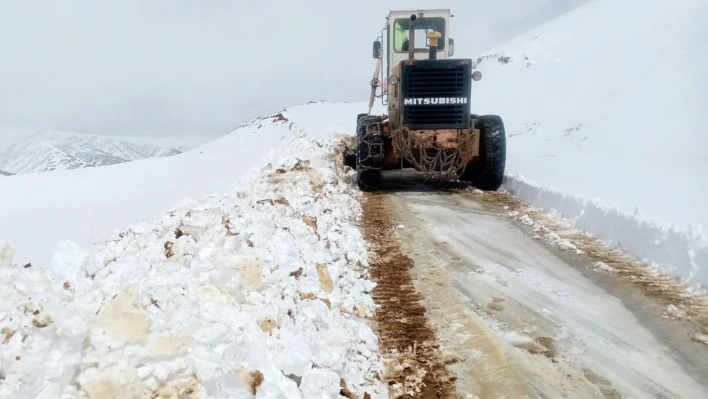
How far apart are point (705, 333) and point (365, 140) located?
605cm

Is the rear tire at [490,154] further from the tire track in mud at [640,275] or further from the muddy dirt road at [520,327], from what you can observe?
the muddy dirt road at [520,327]

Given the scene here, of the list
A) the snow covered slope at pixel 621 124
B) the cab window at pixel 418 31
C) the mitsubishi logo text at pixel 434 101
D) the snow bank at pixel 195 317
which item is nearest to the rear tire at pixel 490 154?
the snow covered slope at pixel 621 124

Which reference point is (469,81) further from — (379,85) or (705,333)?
(705,333)

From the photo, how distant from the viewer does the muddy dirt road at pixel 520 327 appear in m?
3.02

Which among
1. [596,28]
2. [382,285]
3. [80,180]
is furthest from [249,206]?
[596,28]

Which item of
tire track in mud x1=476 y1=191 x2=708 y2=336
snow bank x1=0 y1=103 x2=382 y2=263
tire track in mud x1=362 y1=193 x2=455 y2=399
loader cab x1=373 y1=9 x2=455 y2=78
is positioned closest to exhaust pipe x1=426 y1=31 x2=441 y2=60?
loader cab x1=373 y1=9 x2=455 y2=78

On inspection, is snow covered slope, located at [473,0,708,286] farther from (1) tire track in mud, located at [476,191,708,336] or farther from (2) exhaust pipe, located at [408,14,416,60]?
(2) exhaust pipe, located at [408,14,416,60]

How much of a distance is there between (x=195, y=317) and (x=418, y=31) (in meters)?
8.45

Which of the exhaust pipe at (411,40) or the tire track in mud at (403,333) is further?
the exhaust pipe at (411,40)

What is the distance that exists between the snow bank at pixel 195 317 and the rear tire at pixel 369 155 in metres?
3.75

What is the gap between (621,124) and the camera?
47.9ft

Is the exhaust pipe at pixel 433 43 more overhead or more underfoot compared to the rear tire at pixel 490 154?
more overhead

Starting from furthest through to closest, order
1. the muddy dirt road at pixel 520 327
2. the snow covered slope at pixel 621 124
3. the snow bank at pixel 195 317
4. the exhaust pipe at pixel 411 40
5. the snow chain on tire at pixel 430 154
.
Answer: the exhaust pipe at pixel 411 40, the snow chain on tire at pixel 430 154, the snow covered slope at pixel 621 124, the muddy dirt road at pixel 520 327, the snow bank at pixel 195 317

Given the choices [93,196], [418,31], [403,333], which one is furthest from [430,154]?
[93,196]
